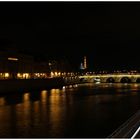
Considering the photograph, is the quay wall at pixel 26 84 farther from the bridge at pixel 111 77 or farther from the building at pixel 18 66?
the bridge at pixel 111 77

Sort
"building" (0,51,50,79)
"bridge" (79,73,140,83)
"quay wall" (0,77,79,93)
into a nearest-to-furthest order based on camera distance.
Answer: "quay wall" (0,77,79,93), "building" (0,51,50,79), "bridge" (79,73,140,83)

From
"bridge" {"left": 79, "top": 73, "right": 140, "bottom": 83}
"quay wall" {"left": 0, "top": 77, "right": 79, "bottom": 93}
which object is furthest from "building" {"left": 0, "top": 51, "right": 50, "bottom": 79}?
"bridge" {"left": 79, "top": 73, "right": 140, "bottom": 83}

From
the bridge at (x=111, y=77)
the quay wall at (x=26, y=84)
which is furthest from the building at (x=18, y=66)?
the bridge at (x=111, y=77)

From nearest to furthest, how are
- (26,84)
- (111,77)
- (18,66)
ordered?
(26,84) → (18,66) → (111,77)

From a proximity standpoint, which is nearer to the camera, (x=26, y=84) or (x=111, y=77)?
(x=26, y=84)

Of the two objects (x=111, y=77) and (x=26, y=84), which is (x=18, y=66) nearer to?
(x=26, y=84)

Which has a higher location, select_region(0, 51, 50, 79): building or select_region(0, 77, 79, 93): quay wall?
select_region(0, 51, 50, 79): building

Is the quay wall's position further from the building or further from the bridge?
the bridge

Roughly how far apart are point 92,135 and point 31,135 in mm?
2449

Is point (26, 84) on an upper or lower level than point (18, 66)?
lower

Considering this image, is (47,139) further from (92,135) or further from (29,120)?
(29,120)

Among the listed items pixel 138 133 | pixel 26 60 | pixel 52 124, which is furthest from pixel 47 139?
pixel 26 60

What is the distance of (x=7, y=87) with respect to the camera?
52812 millimetres

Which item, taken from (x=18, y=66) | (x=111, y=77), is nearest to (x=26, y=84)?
(x=18, y=66)
